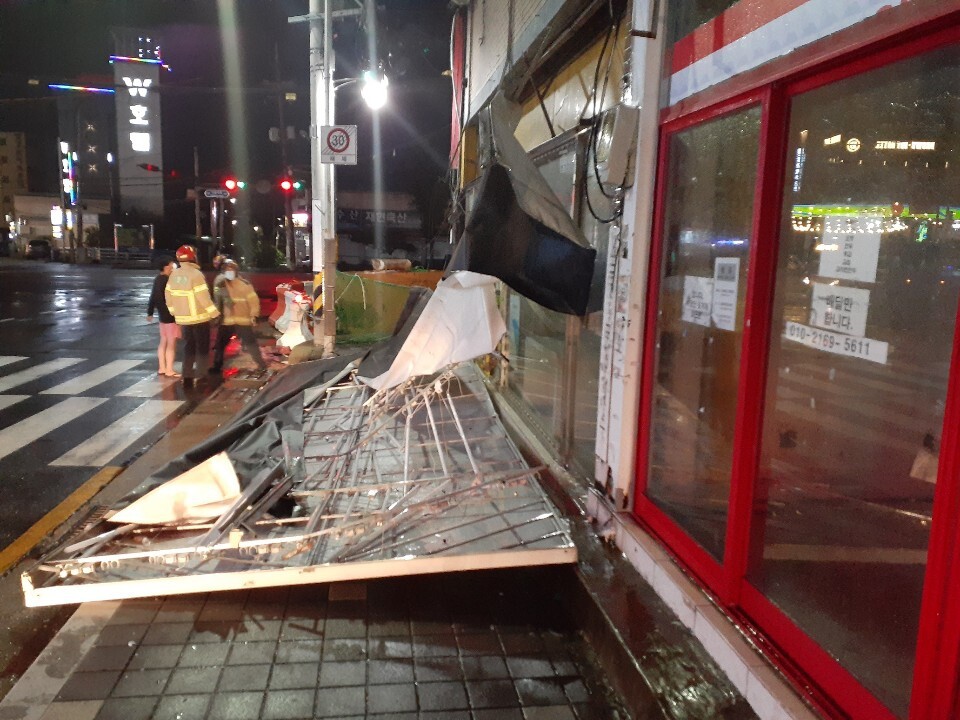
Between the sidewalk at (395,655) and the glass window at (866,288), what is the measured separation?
0.71 meters

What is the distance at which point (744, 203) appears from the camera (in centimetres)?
381

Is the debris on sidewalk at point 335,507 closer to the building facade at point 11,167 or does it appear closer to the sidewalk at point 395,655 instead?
the sidewalk at point 395,655

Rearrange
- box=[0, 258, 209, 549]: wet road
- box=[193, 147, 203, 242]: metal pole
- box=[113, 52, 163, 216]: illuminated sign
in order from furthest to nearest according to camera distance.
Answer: box=[113, 52, 163, 216]: illuminated sign < box=[193, 147, 203, 242]: metal pole < box=[0, 258, 209, 549]: wet road

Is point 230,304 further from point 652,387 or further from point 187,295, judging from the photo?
point 652,387

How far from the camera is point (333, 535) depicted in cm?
421

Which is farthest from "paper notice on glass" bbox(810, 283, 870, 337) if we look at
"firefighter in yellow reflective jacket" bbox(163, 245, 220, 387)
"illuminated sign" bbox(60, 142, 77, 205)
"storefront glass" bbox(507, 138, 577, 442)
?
"illuminated sign" bbox(60, 142, 77, 205)

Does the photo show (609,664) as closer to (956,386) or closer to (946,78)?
(956,386)

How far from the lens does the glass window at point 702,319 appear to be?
3750 millimetres

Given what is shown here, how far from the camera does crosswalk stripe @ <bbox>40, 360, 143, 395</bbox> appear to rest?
9641 millimetres

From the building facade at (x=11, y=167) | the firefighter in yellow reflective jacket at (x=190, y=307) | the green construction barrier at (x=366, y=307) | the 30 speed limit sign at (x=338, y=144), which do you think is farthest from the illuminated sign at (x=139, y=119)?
the firefighter in yellow reflective jacket at (x=190, y=307)

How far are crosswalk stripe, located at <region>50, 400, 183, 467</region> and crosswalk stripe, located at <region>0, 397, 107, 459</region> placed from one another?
576 millimetres

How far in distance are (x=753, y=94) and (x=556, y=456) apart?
3.69 meters

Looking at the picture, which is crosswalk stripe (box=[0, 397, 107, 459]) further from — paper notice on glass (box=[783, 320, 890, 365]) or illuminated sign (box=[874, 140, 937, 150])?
illuminated sign (box=[874, 140, 937, 150])

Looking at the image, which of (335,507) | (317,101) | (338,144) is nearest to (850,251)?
(335,507)
